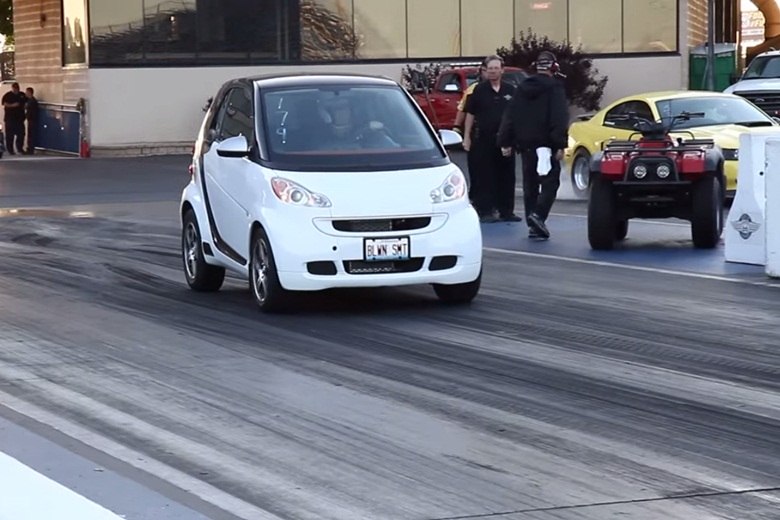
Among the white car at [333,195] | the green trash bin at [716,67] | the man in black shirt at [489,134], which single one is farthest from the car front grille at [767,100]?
the white car at [333,195]

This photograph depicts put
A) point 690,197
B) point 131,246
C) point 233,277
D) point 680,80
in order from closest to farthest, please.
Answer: point 233,277 < point 690,197 < point 131,246 < point 680,80

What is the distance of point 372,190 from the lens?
36.5 ft

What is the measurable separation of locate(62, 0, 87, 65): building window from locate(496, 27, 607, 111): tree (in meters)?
10.1

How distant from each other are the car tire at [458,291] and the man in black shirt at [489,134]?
5948 mm

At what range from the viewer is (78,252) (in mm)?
16188

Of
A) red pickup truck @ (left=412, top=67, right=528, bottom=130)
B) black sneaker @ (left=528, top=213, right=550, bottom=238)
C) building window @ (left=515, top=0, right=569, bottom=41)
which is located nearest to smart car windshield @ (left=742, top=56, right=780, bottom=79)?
red pickup truck @ (left=412, top=67, right=528, bottom=130)

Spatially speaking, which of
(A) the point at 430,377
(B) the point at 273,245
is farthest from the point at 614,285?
(A) the point at 430,377

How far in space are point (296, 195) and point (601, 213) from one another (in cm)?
521

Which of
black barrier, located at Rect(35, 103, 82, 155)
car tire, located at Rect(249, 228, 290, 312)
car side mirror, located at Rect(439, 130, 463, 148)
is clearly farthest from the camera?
Answer: black barrier, located at Rect(35, 103, 82, 155)

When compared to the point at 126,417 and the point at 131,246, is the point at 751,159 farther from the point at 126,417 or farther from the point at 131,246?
the point at 126,417

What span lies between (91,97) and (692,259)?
24.0 metres

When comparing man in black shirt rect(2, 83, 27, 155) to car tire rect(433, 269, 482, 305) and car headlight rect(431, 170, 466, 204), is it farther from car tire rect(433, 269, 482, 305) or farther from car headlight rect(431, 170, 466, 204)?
car headlight rect(431, 170, 466, 204)

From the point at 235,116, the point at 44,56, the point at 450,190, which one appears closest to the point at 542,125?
the point at 235,116

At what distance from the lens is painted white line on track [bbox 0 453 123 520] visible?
244 inches
